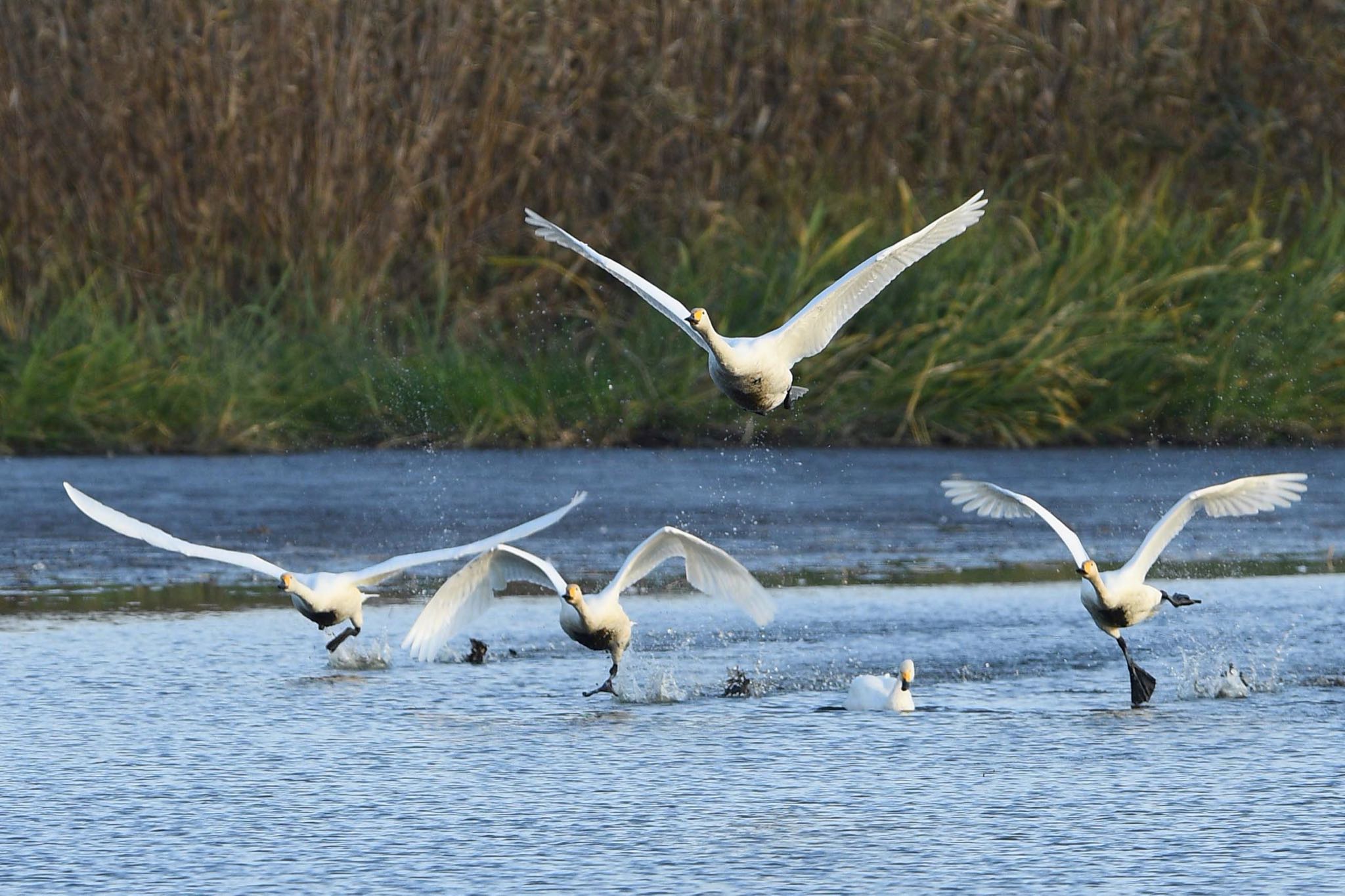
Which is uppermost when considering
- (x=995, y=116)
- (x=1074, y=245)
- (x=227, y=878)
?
(x=995, y=116)

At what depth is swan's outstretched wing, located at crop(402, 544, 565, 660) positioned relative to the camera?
8.73m

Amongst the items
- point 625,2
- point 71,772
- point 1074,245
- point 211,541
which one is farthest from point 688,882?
point 625,2

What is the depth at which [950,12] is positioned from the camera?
16812 mm

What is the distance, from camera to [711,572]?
8820 mm

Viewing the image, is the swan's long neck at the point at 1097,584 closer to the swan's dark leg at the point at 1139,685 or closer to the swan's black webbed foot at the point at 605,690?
the swan's dark leg at the point at 1139,685

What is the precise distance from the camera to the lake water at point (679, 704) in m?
6.03

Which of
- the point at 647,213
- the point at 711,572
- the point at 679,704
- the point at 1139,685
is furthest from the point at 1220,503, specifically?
the point at 647,213

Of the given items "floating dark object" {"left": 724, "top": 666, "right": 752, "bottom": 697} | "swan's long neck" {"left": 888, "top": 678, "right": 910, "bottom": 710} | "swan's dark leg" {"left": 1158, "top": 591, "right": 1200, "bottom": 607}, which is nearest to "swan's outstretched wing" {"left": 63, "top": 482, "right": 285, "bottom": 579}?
"floating dark object" {"left": 724, "top": 666, "right": 752, "bottom": 697}

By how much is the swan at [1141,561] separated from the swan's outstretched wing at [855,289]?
826mm

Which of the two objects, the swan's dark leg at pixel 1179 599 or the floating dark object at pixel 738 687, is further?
the swan's dark leg at pixel 1179 599

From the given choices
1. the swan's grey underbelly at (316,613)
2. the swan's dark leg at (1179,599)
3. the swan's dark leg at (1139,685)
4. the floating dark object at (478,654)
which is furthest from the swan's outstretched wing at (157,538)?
the swan's dark leg at (1179,599)

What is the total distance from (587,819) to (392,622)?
375 centimetres

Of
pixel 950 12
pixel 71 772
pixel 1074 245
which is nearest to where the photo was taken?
pixel 71 772

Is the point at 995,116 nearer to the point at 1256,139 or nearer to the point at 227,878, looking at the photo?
the point at 1256,139
